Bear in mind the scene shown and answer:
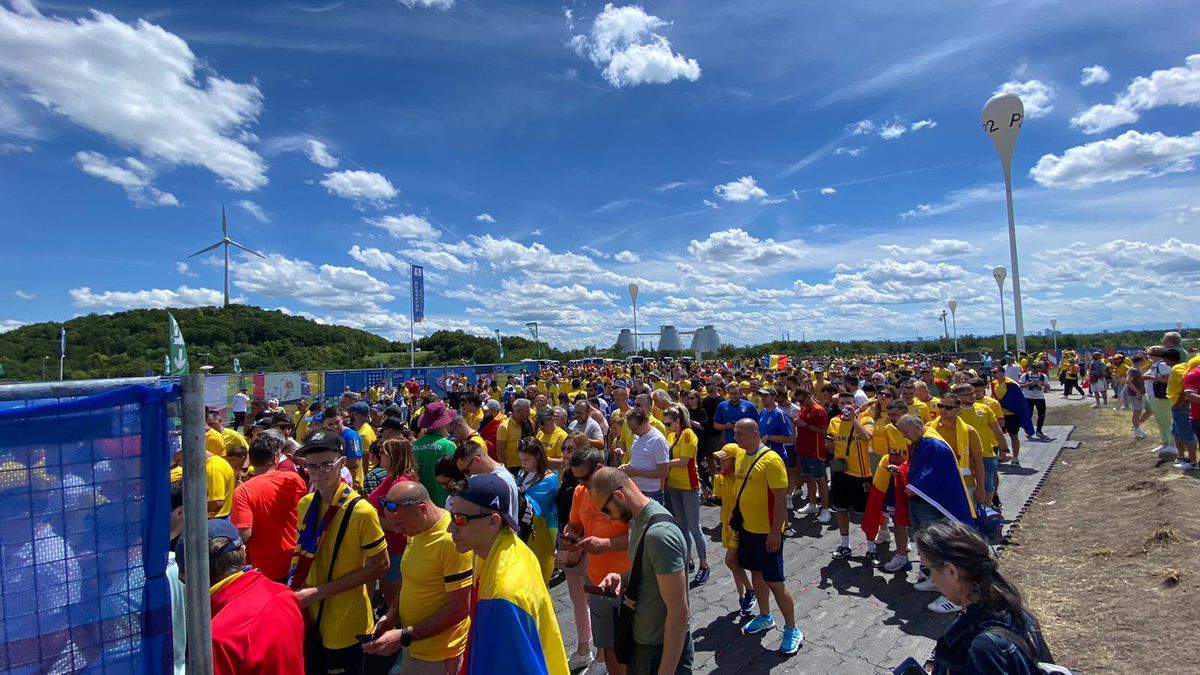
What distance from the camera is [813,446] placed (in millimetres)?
7836

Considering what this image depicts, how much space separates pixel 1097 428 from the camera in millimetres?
13758

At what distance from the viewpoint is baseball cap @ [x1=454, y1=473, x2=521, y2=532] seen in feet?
7.39

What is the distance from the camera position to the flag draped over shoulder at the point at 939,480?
4910 millimetres

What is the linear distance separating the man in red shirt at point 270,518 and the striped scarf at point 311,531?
0.53 meters

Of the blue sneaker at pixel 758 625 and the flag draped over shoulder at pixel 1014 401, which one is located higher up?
the flag draped over shoulder at pixel 1014 401

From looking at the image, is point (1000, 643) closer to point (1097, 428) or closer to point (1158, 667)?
point (1158, 667)

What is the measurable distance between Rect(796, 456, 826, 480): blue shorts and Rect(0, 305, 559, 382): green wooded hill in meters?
33.1

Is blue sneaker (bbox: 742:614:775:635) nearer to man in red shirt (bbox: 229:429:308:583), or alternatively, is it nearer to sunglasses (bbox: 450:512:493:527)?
sunglasses (bbox: 450:512:493:527)

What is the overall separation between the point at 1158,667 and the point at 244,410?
1719cm

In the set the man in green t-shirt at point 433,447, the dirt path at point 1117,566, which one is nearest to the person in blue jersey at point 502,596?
the man in green t-shirt at point 433,447

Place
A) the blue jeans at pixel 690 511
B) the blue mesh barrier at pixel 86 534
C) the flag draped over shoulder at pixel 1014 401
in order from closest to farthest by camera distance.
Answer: the blue mesh barrier at pixel 86 534
the blue jeans at pixel 690 511
the flag draped over shoulder at pixel 1014 401

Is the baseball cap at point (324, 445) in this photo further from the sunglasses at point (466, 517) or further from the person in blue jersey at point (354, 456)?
the person in blue jersey at point (354, 456)

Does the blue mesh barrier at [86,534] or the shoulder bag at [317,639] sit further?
the shoulder bag at [317,639]

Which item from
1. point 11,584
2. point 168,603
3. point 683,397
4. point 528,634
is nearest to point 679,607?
point 528,634
